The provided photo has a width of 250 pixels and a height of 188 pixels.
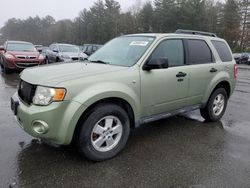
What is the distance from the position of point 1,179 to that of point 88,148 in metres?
1.08

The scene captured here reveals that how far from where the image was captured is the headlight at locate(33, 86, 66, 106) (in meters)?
2.94

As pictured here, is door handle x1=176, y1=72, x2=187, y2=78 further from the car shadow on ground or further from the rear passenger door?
the car shadow on ground

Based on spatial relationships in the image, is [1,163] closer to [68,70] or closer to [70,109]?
[70,109]

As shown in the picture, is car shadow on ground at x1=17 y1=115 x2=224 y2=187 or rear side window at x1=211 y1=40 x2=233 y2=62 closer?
car shadow on ground at x1=17 y1=115 x2=224 y2=187

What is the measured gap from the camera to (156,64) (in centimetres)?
361

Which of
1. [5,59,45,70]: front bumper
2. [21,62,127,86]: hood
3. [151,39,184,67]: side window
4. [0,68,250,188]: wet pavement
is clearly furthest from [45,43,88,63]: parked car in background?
[21,62,127,86]: hood

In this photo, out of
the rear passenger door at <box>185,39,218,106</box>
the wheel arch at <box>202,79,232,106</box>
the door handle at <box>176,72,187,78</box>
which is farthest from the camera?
the wheel arch at <box>202,79,232,106</box>

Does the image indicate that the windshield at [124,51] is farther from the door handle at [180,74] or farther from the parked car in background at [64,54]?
the parked car in background at [64,54]

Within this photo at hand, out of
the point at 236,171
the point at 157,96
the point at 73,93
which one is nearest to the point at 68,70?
the point at 73,93

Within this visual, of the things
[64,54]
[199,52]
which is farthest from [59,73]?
[64,54]

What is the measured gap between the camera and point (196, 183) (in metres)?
2.96

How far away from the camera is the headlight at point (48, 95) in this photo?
2936 millimetres

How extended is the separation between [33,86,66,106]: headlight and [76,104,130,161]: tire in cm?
46

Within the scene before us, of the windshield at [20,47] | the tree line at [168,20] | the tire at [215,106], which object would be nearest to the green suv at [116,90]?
the tire at [215,106]
